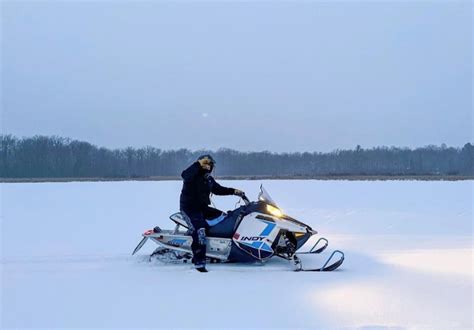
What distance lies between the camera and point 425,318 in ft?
13.7

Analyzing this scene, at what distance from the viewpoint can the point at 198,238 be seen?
6137 millimetres

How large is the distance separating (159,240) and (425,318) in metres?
3.58

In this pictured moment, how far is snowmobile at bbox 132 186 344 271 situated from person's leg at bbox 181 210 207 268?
0.66 ft

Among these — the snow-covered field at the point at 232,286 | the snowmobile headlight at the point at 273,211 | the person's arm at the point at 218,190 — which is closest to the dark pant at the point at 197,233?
the snow-covered field at the point at 232,286

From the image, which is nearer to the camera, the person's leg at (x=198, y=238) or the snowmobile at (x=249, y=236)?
the person's leg at (x=198, y=238)

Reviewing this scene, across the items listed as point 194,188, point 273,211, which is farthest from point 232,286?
point 194,188

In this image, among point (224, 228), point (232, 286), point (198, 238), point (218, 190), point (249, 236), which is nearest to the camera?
point (232, 286)

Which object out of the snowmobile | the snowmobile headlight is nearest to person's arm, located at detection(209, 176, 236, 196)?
the snowmobile

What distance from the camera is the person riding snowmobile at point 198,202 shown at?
20.1 feet

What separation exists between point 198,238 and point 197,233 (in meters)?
0.07

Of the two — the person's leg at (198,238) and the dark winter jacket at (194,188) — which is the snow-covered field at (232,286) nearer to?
the person's leg at (198,238)

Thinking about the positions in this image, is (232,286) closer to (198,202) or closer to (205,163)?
(198,202)

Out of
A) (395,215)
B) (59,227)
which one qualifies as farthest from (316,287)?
(395,215)

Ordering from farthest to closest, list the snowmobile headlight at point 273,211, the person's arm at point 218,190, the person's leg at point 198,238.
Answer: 1. the person's arm at point 218,190
2. the snowmobile headlight at point 273,211
3. the person's leg at point 198,238
